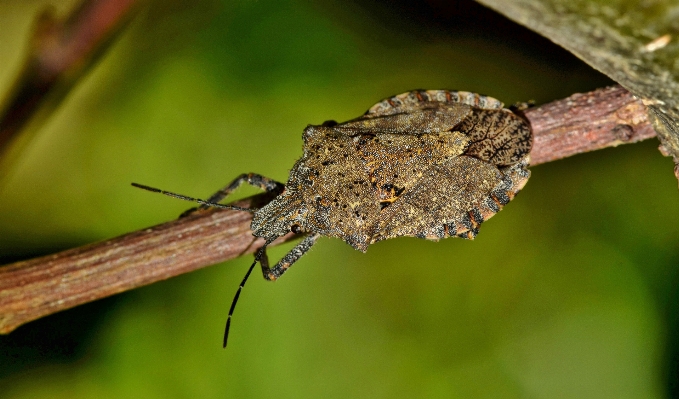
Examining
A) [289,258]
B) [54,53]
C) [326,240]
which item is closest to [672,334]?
[326,240]

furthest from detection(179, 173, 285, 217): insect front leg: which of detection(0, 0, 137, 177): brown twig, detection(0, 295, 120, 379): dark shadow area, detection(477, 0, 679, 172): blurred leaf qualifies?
detection(477, 0, 679, 172): blurred leaf

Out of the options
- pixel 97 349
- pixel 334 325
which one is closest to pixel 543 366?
pixel 334 325

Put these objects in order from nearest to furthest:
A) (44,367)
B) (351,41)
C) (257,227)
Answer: (257,227) → (44,367) → (351,41)

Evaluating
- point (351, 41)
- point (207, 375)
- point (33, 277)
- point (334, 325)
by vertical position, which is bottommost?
point (207, 375)

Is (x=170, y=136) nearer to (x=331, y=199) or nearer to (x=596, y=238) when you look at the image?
(x=331, y=199)

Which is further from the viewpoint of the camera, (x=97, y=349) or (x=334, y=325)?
(x=334, y=325)

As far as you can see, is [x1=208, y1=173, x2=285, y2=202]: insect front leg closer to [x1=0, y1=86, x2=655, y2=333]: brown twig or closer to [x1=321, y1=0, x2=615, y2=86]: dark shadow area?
[x1=0, y1=86, x2=655, y2=333]: brown twig

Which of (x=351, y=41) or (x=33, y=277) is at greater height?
(x=351, y=41)

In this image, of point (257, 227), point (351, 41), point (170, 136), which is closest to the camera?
point (257, 227)
